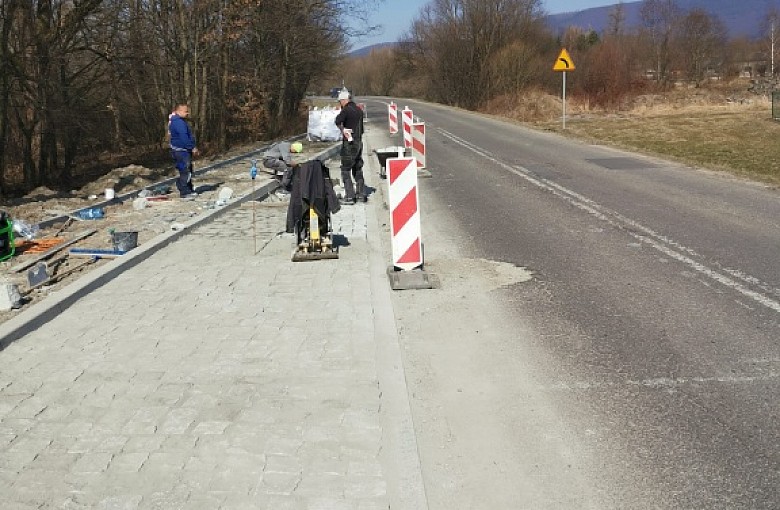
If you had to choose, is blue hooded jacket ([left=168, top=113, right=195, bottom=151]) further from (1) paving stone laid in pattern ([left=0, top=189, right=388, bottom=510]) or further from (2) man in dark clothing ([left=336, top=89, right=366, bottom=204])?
(1) paving stone laid in pattern ([left=0, top=189, right=388, bottom=510])

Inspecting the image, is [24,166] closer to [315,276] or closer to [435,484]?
[315,276]

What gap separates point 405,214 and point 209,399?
346 centimetres

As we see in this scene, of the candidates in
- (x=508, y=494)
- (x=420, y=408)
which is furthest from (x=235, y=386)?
(x=508, y=494)

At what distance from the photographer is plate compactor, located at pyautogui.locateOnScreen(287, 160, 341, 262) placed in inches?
339

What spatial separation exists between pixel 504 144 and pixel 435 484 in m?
21.0

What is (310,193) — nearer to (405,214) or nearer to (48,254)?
(405,214)

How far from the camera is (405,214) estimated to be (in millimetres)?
7773

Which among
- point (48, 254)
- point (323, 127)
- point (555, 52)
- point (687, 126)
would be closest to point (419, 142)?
point (48, 254)

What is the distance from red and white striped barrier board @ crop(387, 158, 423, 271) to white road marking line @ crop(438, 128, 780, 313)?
9.35 ft

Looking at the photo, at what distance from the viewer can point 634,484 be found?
12.4 feet

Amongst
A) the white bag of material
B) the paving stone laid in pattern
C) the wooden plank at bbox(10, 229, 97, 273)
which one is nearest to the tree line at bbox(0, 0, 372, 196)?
the white bag of material

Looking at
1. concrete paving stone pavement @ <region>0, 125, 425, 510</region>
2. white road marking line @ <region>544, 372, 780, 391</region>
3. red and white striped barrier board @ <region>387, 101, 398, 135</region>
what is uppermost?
red and white striped barrier board @ <region>387, 101, 398, 135</region>

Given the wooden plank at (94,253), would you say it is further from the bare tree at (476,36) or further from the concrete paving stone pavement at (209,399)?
the bare tree at (476,36)

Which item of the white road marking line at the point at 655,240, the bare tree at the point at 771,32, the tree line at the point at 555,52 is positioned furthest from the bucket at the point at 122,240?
the bare tree at the point at 771,32
